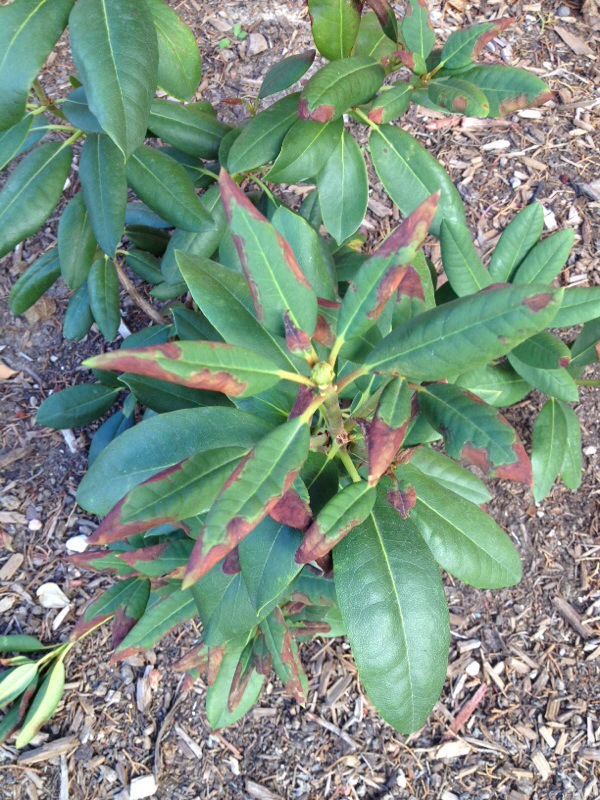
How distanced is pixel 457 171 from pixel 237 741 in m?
2.47

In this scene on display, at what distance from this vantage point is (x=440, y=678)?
4.08 feet

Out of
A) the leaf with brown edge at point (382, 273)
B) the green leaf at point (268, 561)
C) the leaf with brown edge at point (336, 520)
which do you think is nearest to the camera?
the leaf with brown edge at point (382, 273)

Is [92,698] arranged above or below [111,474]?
below

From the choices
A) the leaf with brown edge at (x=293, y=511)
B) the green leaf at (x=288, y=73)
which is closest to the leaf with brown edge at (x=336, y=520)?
the leaf with brown edge at (x=293, y=511)

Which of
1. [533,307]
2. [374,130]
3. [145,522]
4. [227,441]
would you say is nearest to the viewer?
[533,307]

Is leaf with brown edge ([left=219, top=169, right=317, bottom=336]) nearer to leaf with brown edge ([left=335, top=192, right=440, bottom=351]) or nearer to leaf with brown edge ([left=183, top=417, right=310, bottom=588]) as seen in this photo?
leaf with brown edge ([left=335, top=192, right=440, bottom=351])

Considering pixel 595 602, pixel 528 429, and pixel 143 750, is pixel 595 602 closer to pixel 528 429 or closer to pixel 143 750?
pixel 528 429

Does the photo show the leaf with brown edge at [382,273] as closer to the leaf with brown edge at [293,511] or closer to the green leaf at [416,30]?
the leaf with brown edge at [293,511]

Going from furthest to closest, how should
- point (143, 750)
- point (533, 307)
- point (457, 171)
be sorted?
point (457, 171), point (143, 750), point (533, 307)

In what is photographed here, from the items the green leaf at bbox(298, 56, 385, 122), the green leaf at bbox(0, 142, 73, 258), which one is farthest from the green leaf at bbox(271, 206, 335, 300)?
the green leaf at bbox(0, 142, 73, 258)

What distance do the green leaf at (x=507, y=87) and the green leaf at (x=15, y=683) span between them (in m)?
2.29

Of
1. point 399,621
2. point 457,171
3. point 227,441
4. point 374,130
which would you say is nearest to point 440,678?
point 399,621

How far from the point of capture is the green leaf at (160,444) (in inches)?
47.6

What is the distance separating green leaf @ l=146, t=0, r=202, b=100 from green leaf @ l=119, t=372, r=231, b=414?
73 centimetres
